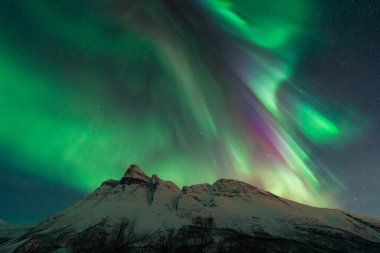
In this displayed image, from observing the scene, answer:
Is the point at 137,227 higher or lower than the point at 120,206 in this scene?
lower

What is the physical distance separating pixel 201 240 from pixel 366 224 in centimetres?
9489

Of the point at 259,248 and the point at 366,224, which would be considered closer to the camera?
the point at 259,248

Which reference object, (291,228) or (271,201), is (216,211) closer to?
(291,228)

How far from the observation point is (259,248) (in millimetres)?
114312

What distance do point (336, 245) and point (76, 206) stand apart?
155 metres

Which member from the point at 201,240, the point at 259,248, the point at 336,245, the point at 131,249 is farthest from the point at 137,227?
the point at 336,245

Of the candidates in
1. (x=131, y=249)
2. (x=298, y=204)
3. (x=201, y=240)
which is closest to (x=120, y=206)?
(x=131, y=249)

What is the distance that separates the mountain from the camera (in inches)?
4646

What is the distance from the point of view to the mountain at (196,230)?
11800cm

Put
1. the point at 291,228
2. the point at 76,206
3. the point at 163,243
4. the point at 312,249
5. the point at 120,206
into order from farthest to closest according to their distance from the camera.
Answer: the point at 76,206 → the point at 120,206 → the point at 291,228 → the point at 163,243 → the point at 312,249

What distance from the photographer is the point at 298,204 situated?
195750 millimetres

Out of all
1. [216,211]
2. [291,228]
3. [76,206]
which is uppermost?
[76,206]

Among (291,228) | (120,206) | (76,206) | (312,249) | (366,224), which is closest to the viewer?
(312,249)

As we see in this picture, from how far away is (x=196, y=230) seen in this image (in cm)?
13062
